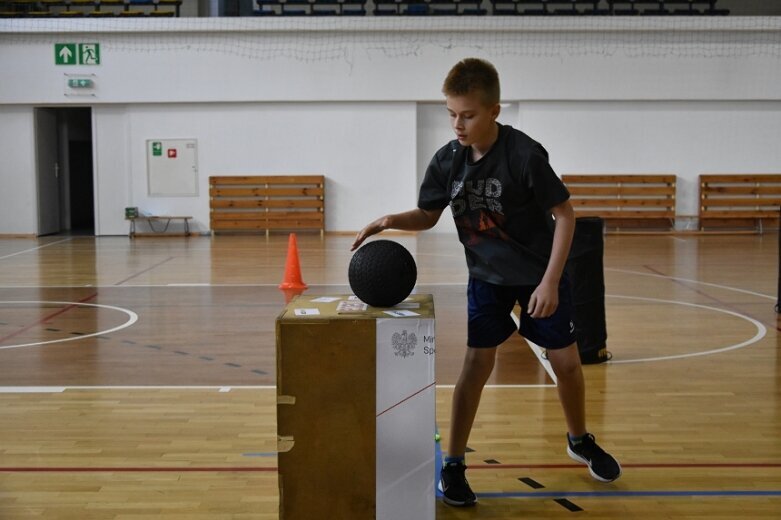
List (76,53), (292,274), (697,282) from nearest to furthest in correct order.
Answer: (292,274), (697,282), (76,53)

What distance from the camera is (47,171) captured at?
60.3 ft

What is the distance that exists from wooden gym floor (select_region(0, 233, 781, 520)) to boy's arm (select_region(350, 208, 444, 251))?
1.09 metres

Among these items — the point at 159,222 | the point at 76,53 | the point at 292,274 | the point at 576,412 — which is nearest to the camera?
the point at 576,412

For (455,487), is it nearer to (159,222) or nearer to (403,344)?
(403,344)

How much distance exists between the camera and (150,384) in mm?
5117


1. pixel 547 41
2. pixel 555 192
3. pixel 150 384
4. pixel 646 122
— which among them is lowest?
pixel 150 384

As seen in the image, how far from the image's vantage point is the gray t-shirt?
3.02 m

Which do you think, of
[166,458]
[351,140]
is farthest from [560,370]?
[351,140]

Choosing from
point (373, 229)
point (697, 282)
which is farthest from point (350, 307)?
point (697, 282)

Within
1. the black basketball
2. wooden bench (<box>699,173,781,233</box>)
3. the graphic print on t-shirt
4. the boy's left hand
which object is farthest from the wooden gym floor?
wooden bench (<box>699,173,781,233</box>)

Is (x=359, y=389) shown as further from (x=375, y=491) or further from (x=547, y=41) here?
(x=547, y=41)

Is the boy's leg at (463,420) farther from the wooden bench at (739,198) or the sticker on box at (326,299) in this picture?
the wooden bench at (739,198)

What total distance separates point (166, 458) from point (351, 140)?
14.3 meters

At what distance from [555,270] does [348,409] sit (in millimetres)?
894
